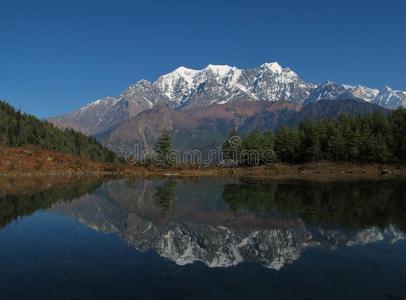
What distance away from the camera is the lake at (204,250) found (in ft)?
67.9

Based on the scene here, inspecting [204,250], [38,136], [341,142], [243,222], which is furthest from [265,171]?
[204,250]

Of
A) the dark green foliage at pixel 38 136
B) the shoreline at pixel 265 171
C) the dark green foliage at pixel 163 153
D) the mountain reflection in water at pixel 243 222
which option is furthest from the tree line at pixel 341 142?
the mountain reflection in water at pixel 243 222

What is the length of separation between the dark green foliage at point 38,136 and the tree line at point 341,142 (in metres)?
67.2

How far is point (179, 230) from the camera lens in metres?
37.5

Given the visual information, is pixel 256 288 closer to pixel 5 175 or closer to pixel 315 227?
pixel 315 227

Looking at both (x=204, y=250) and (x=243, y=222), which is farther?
(x=243, y=222)

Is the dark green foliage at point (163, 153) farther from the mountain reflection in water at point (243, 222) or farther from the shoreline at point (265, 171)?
the mountain reflection in water at point (243, 222)

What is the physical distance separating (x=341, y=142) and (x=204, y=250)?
119m

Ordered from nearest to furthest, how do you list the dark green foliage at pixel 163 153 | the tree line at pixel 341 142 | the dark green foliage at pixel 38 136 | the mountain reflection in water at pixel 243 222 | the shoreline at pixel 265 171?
1. the mountain reflection in water at pixel 243 222
2. the shoreline at pixel 265 171
3. the tree line at pixel 341 142
4. the dark green foliage at pixel 163 153
5. the dark green foliage at pixel 38 136

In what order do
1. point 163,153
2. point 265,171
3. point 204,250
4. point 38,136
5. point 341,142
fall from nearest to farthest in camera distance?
point 204,250 → point 265,171 → point 341,142 → point 163,153 → point 38,136

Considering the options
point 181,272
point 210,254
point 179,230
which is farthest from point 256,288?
point 179,230

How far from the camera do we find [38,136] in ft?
547

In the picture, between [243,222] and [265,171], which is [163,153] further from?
[243,222]

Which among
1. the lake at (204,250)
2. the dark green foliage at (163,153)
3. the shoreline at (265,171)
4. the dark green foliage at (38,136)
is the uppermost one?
the dark green foliage at (38,136)
